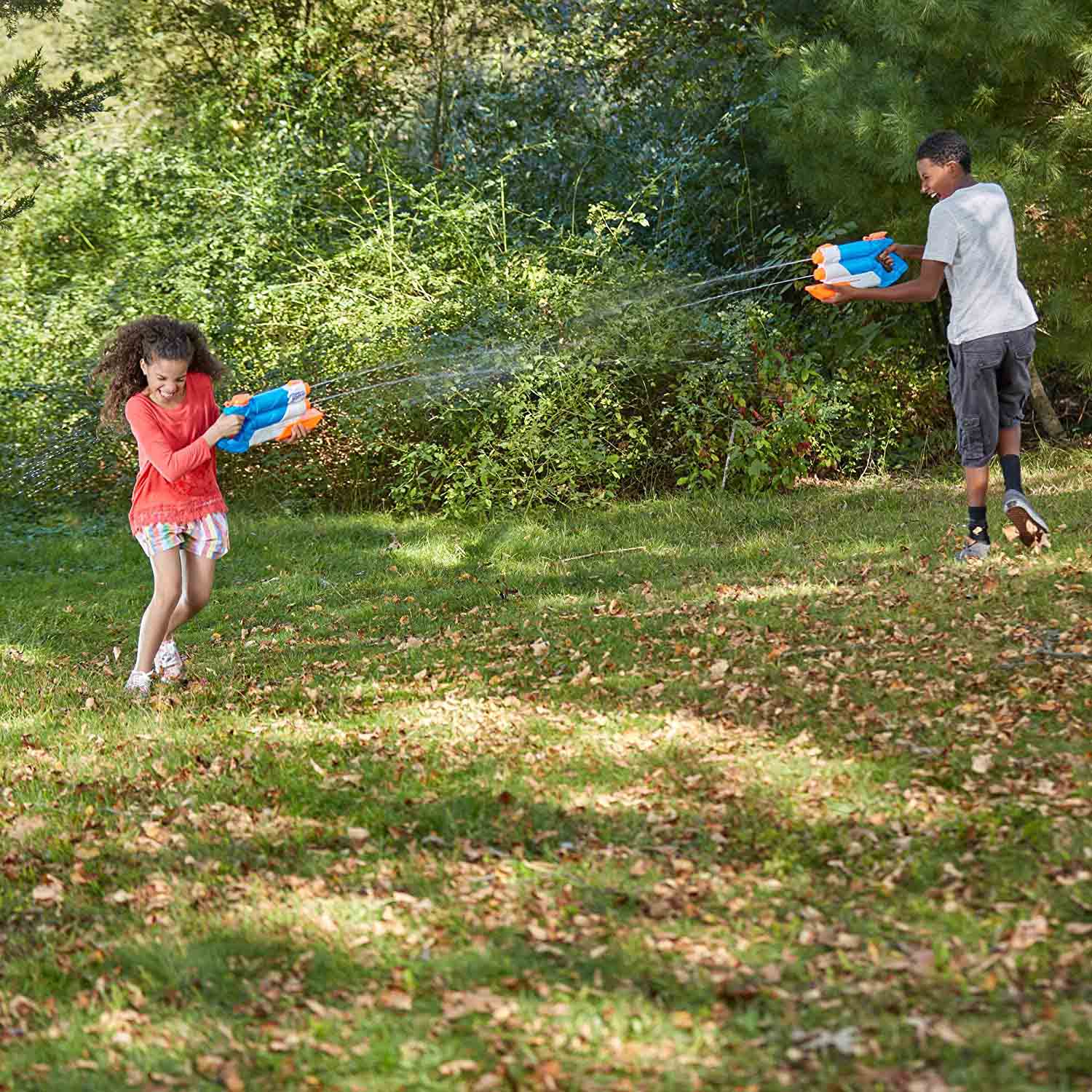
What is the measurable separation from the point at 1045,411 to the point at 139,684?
6651 millimetres

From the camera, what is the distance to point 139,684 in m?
5.38

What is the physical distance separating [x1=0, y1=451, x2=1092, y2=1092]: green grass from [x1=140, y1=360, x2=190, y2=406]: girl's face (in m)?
1.11

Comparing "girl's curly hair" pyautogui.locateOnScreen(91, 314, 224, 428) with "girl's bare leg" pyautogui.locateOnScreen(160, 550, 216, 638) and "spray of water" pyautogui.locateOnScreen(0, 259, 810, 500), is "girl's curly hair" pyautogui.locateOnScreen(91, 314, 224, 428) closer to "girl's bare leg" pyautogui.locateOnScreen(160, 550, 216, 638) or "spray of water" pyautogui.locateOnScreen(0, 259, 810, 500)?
"girl's bare leg" pyautogui.locateOnScreen(160, 550, 216, 638)

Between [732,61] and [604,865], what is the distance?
8686 millimetres

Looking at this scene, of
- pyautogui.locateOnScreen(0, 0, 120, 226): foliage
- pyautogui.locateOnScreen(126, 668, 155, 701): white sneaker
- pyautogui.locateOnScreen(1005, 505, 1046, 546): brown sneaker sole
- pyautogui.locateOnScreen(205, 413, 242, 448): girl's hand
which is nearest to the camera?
pyautogui.locateOnScreen(205, 413, 242, 448): girl's hand

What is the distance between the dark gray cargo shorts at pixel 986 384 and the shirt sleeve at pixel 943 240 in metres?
0.38

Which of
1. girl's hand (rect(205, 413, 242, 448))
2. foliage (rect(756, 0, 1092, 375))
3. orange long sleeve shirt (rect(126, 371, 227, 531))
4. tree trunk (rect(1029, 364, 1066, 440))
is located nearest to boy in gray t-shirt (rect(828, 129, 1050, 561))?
foliage (rect(756, 0, 1092, 375))

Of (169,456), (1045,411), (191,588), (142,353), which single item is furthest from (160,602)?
(1045,411)

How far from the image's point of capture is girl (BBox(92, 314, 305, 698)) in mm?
5203

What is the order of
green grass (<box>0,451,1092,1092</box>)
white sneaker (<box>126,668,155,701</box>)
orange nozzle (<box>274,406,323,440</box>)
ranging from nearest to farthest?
green grass (<box>0,451,1092,1092</box>)
white sneaker (<box>126,668,155,701</box>)
orange nozzle (<box>274,406,323,440</box>)

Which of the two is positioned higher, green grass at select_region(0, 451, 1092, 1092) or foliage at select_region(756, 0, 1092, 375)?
foliage at select_region(756, 0, 1092, 375)

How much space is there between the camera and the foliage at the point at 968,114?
7891 mm

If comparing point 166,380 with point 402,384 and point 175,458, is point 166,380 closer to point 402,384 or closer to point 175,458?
point 175,458

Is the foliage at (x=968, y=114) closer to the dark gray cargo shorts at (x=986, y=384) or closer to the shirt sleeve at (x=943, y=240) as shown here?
the shirt sleeve at (x=943, y=240)
